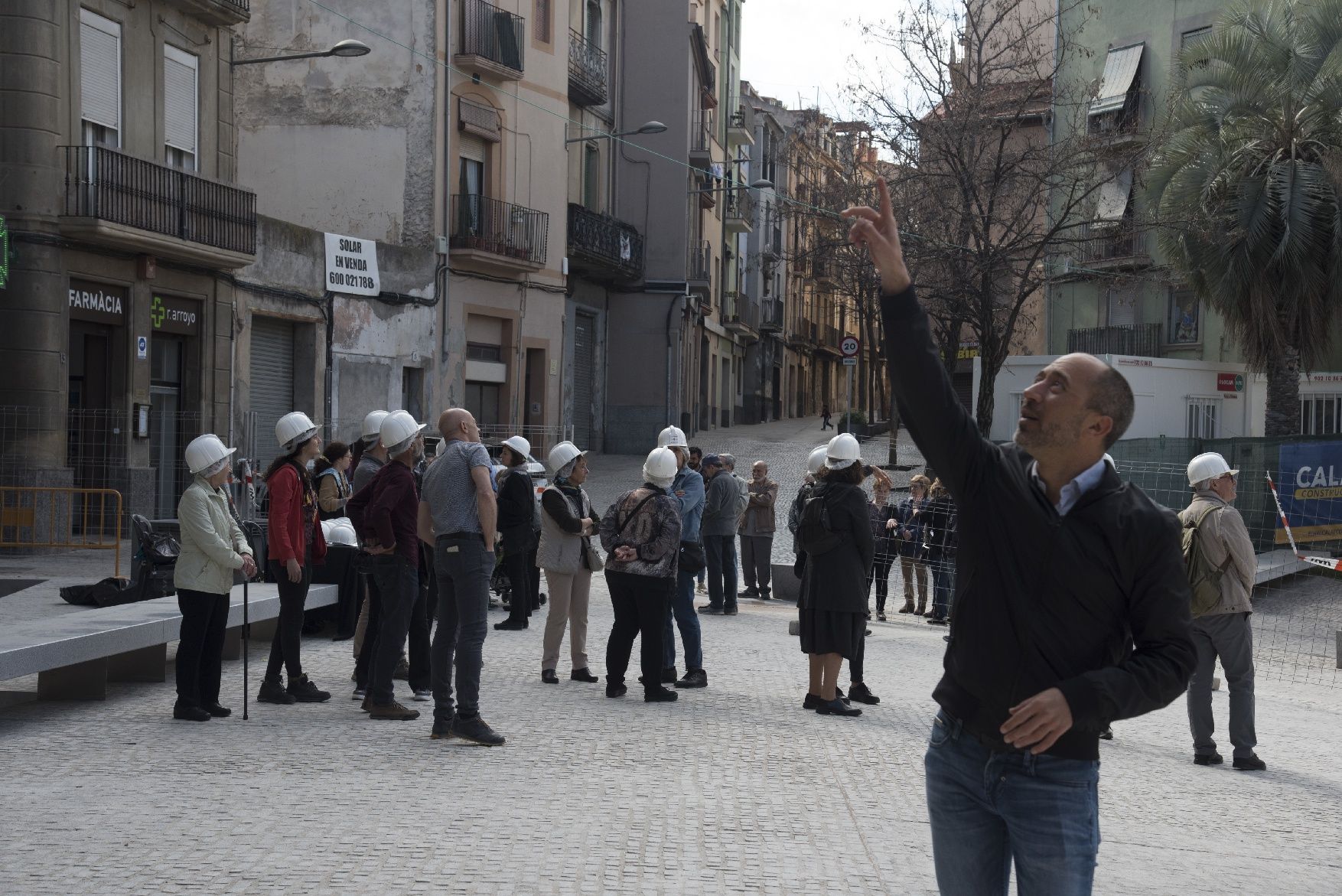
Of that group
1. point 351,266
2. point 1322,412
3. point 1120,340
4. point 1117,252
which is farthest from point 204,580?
point 1120,340

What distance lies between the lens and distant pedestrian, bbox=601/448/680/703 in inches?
393

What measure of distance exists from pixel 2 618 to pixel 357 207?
60.2 feet

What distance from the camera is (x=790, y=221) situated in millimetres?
74000

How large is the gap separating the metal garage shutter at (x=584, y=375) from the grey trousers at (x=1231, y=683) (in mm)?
29137

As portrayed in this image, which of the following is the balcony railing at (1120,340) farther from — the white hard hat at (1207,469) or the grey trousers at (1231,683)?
the grey trousers at (1231,683)

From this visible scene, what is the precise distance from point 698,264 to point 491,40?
50.1ft

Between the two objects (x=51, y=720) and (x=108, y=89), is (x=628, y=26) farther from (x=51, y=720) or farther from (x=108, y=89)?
(x=51, y=720)

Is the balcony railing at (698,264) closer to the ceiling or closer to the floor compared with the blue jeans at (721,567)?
closer to the ceiling

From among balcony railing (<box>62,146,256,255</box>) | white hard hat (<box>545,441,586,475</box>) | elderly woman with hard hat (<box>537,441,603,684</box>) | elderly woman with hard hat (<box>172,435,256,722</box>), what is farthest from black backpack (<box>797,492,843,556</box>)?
balcony railing (<box>62,146,256,255</box>)

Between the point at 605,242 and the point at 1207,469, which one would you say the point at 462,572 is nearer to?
the point at 1207,469

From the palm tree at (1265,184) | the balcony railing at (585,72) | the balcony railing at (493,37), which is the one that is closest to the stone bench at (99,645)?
the balcony railing at (493,37)

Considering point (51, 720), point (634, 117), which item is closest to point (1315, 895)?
point (51, 720)

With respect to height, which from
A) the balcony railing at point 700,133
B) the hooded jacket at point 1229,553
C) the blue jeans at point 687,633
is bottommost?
the blue jeans at point 687,633

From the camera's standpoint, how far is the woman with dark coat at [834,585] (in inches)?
380
